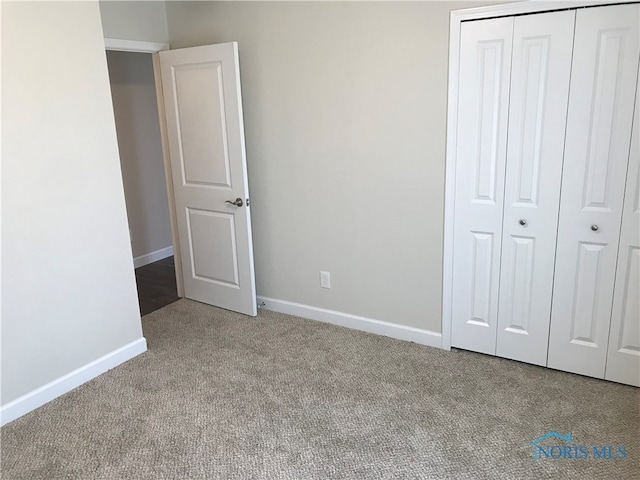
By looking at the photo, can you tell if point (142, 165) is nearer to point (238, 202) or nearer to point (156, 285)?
point (156, 285)

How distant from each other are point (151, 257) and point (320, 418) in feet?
10.9

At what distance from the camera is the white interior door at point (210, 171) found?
3.37 meters

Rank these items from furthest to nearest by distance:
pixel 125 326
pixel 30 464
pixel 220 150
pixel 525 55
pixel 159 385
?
pixel 220 150 → pixel 125 326 → pixel 159 385 → pixel 525 55 → pixel 30 464

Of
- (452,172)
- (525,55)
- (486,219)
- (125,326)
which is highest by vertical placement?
(525,55)

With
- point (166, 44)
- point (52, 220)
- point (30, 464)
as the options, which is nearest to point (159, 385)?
point (30, 464)

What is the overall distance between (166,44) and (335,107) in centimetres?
148

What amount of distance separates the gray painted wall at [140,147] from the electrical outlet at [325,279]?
239 cm

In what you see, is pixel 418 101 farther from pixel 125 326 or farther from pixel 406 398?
pixel 125 326

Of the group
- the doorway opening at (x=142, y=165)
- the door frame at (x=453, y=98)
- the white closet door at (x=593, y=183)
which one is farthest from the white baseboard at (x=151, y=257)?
the white closet door at (x=593, y=183)

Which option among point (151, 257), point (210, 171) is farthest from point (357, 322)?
point (151, 257)

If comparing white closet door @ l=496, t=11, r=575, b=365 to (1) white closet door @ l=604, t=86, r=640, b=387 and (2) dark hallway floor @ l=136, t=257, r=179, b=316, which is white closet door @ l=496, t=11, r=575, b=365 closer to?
(1) white closet door @ l=604, t=86, r=640, b=387

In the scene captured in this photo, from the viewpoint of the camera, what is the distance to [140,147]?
4984 millimetres

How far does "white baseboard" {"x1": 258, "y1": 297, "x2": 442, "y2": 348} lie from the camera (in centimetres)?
321

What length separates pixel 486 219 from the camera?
285 cm
